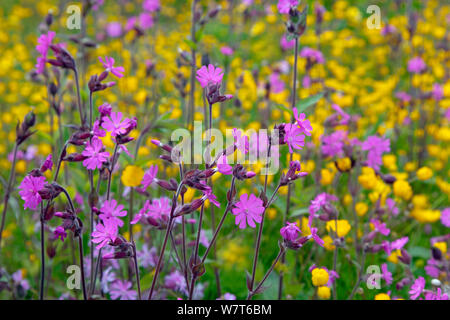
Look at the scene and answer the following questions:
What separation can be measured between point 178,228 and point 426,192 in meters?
1.27

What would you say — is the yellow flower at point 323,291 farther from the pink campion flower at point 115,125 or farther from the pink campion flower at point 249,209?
the pink campion flower at point 115,125

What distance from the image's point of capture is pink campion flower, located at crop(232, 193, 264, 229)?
37.8 inches

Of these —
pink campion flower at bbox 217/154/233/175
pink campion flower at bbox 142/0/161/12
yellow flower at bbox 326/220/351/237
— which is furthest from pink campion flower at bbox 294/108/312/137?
pink campion flower at bbox 142/0/161/12

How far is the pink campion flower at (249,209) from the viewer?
96cm

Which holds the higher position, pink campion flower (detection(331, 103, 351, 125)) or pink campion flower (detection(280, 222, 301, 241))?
pink campion flower (detection(331, 103, 351, 125))

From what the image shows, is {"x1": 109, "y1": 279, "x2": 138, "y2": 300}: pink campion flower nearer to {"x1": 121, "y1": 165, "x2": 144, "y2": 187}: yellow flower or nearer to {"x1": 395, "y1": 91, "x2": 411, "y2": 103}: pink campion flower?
{"x1": 121, "y1": 165, "x2": 144, "y2": 187}: yellow flower

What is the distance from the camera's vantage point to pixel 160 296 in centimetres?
146

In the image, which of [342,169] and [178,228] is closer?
[342,169]

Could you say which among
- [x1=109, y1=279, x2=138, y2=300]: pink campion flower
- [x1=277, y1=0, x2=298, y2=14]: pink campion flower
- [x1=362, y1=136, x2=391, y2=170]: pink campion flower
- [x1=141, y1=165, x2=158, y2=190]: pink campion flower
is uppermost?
[x1=277, y1=0, x2=298, y2=14]: pink campion flower

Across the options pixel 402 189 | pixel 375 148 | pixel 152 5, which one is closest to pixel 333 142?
pixel 375 148

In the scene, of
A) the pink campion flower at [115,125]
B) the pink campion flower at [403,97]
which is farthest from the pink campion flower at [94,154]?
the pink campion flower at [403,97]

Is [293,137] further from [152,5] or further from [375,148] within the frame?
[152,5]
